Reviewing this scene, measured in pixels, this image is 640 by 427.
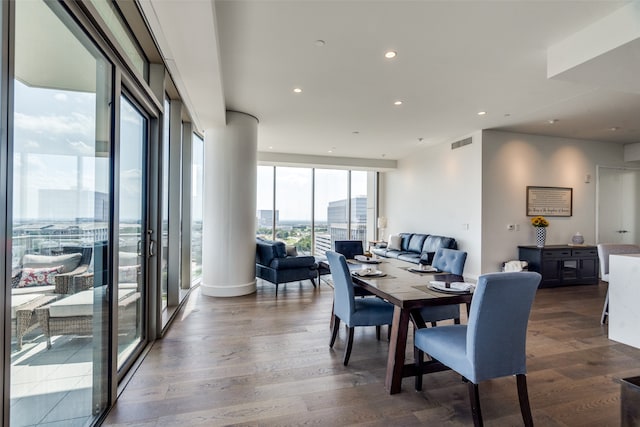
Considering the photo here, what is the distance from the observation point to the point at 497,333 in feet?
→ 6.05

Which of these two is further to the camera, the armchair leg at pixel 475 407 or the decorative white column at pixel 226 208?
the decorative white column at pixel 226 208

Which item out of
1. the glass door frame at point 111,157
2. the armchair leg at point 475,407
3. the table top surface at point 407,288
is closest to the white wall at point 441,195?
the table top surface at point 407,288

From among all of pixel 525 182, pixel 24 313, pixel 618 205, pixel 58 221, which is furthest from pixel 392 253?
pixel 24 313

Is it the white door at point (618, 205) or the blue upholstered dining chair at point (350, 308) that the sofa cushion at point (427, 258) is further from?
the blue upholstered dining chair at point (350, 308)

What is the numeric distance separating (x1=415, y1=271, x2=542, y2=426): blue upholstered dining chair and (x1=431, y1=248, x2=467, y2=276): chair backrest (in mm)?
1341

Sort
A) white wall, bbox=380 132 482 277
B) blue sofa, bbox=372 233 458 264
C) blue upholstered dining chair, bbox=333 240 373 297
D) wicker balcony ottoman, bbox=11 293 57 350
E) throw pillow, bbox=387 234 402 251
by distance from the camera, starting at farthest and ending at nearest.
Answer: throw pillow, bbox=387 234 402 251 < blue sofa, bbox=372 233 458 264 < white wall, bbox=380 132 482 277 < blue upholstered dining chair, bbox=333 240 373 297 < wicker balcony ottoman, bbox=11 293 57 350

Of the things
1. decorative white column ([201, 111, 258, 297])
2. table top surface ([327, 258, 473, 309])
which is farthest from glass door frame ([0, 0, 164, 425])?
table top surface ([327, 258, 473, 309])

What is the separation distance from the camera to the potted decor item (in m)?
5.86

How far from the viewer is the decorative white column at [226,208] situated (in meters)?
4.94

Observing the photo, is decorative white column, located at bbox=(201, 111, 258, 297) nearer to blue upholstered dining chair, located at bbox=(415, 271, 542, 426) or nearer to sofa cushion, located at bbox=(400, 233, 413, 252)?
blue upholstered dining chair, located at bbox=(415, 271, 542, 426)

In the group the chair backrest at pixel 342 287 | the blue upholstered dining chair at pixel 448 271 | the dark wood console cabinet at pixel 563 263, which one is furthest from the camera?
the dark wood console cabinet at pixel 563 263

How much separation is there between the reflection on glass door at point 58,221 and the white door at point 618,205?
338 inches

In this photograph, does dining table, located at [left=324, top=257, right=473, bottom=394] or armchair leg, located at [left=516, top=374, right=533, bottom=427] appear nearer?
armchair leg, located at [left=516, top=374, right=533, bottom=427]

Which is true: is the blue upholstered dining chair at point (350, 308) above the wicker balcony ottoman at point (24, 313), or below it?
below
